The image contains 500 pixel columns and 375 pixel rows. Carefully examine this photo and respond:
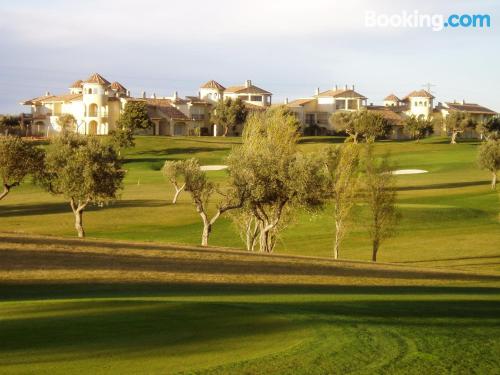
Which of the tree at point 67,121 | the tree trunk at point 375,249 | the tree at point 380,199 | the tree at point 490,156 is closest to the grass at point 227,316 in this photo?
the tree trunk at point 375,249

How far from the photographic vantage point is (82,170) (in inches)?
2093

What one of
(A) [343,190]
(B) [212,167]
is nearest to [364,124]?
(B) [212,167]

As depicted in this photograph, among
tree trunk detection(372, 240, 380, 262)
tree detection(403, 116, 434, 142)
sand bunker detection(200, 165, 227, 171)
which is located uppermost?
tree detection(403, 116, 434, 142)

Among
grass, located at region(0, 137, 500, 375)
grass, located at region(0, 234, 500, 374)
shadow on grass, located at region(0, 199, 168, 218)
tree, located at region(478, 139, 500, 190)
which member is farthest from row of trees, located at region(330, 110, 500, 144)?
grass, located at region(0, 234, 500, 374)

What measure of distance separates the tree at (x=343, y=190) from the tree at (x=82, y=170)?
13.4m

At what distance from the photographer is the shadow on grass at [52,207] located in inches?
2736

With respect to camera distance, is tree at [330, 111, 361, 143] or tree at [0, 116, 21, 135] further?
tree at [330, 111, 361, 143]

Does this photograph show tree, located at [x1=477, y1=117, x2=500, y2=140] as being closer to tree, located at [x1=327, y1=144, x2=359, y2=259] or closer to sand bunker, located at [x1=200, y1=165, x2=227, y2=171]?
sand bunker, located at [x1=200, y1=165, x2=227, y2=171]

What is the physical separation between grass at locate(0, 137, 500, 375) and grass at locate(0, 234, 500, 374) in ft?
0.16

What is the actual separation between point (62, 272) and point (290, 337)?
1523 centimetres

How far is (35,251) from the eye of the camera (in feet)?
123

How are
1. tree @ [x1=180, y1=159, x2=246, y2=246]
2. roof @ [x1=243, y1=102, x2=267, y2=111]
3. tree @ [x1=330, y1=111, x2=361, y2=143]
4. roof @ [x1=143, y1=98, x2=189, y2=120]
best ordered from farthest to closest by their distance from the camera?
roof @ [x1=243, y1=102, x2=267, y2=111] < roof @ [x1=143, y1=98, x2=189, y2=120] < tree @ [x1=330, y1=111, x2=361, y2=143] < tree @ [x1=180, y1=159, x2=246, y2=246]

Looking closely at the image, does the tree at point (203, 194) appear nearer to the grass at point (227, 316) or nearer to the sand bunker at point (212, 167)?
the grass at point (227, 316)

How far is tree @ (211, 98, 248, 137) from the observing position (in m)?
157
